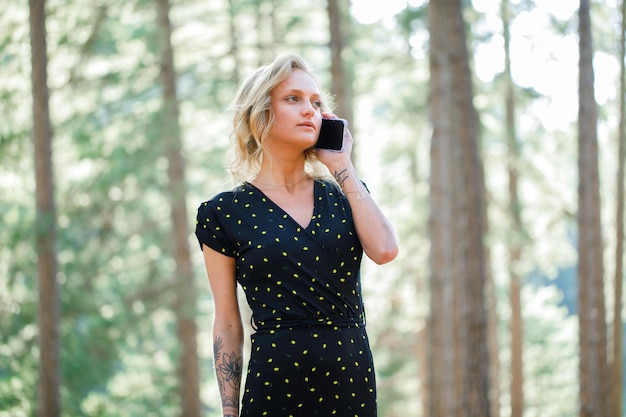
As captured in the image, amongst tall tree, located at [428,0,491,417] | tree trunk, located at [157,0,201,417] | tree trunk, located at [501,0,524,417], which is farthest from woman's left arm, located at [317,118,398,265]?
tree trunk, located at [501,0,524,417]

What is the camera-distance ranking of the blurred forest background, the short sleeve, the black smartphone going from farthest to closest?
the blurred forest background, the black smartphone, the short sleeve

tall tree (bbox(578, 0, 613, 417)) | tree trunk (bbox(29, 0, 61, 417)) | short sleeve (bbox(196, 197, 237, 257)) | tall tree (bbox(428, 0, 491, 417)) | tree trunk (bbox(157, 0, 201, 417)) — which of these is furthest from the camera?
tree trunk (bbox(157, 0, 201, 417))

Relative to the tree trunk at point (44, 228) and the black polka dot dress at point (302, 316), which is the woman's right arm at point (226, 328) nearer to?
the black polka dot dress at point (302, 316)

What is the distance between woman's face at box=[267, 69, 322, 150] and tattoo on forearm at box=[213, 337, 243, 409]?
2.65 feet

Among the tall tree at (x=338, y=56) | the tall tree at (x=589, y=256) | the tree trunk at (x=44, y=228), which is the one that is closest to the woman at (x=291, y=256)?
the tree trunk at (x=44, y=228)

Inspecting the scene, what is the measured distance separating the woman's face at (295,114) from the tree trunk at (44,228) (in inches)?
327

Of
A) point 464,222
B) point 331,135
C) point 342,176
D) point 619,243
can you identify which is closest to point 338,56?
point 464,222

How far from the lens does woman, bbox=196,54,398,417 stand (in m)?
2.77

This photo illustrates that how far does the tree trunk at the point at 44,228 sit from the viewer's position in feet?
34.6

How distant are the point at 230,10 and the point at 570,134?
7152 mm

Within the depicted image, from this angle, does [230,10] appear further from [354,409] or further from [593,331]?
[354,409]

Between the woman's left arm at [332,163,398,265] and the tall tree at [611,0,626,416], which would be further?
the tall tree at [611,0,626,416]

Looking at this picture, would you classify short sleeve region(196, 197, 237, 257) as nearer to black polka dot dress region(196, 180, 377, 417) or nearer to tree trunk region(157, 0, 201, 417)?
black polka dot dress region(196, 180, 377, 417)

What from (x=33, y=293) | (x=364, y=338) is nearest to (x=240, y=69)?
(x=33, y=293)
